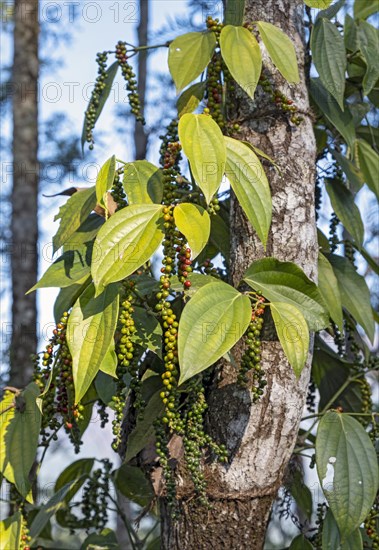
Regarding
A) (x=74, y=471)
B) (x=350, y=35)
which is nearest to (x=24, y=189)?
(x=74, y=471)

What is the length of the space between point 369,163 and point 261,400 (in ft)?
1.58

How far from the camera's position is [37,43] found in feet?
7.47

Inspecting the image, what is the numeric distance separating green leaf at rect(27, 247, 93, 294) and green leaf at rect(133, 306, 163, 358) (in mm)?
90

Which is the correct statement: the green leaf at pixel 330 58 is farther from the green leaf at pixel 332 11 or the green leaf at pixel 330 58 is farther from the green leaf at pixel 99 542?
the green leaf at pixel 99 542

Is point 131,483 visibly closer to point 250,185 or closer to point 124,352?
point 124,352

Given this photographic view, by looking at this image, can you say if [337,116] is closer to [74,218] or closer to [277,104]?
[277,104]

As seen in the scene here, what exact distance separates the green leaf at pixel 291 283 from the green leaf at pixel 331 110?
269 millimetres

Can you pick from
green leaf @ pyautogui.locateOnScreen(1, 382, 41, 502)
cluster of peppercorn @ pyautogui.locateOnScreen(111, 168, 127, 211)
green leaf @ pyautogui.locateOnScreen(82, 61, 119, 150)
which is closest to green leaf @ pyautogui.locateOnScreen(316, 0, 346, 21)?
green leaf @ pyautogui.locateOnScreen(82, 61, 119, 150)

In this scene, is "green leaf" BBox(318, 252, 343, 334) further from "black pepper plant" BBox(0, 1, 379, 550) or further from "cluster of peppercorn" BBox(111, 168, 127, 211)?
"cluster of peppercorn" BBox(111, 168, 127, 211)

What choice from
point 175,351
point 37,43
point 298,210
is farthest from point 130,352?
point 37,43

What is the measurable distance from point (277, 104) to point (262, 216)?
20 centimetres

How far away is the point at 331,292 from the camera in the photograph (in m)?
1.07

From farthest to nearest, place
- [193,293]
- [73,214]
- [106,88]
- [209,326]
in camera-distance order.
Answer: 1. [106,88]
2. [73,214]
3. [193,293]
4. [209,326]

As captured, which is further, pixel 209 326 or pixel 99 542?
pixel 99 542
